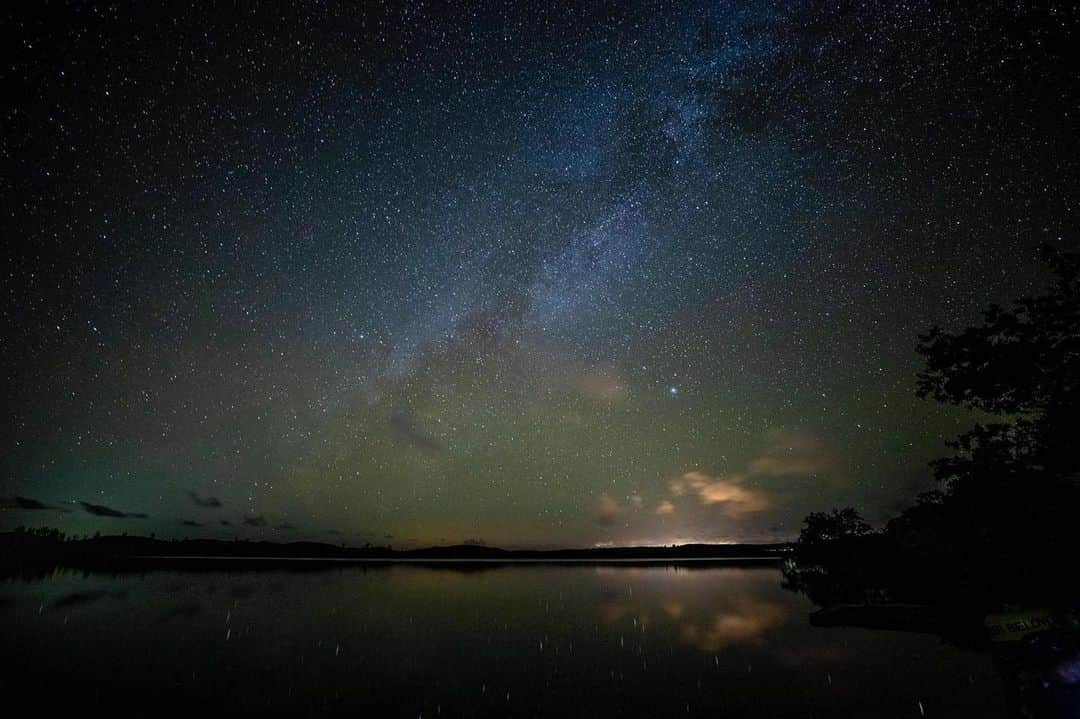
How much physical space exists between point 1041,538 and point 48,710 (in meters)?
31.2

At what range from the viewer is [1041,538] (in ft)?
44.9

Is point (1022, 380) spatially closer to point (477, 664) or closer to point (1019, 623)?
point (1019, 623)

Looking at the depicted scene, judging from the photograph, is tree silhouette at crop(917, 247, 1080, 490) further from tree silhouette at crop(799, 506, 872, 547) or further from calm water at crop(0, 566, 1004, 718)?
tree silhouette at crop(799, 506, 872, 547)

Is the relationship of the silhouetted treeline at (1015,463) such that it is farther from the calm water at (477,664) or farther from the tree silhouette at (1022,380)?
the calm water at (477,664)

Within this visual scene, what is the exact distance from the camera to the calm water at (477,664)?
19.5m

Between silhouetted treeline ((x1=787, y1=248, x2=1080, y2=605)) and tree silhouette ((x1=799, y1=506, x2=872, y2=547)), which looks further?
tree silhouette ((x1=799, y1=506, x2=872, y2=547))

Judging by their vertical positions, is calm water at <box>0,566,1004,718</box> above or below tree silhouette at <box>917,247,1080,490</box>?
below

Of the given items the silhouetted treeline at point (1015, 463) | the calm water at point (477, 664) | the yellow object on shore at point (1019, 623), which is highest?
the silhouetted treeline at point (1015, 463)

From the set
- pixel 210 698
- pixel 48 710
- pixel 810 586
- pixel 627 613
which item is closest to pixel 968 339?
pixel 210 698

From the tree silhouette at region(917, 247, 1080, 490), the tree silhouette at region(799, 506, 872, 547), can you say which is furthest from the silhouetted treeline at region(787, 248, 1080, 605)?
the tree silhouette at region(799, 506, 872, 547)

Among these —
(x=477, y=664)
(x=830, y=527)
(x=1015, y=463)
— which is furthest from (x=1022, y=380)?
(x=830, y=527)

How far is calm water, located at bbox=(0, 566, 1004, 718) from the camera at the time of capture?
19547mm

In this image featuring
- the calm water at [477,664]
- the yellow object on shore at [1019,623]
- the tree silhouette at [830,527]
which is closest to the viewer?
the yellow object on shore at [1019,623]

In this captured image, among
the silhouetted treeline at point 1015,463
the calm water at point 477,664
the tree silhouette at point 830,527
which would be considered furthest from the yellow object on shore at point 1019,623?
the tree silhouette at point 830,527
